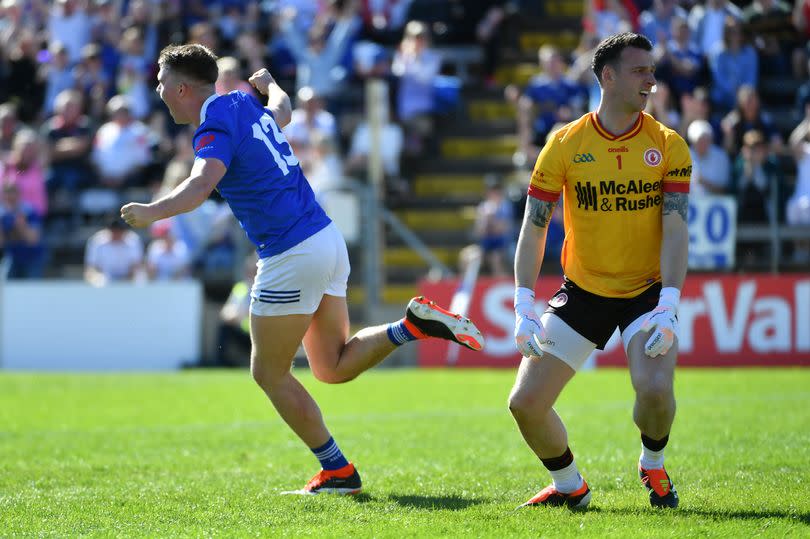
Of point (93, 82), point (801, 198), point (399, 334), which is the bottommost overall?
point (399, 334)

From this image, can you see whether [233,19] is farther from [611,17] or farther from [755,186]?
[755,186]

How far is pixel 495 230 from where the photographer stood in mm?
17953

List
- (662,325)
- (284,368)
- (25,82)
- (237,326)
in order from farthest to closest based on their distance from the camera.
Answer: (25,82)
(237,326)
(284,368)
(662,325)

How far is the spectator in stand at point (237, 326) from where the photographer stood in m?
18.0

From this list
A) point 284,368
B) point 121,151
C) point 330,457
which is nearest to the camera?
point 284,368

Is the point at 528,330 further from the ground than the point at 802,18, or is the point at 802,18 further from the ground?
the point at 802,18

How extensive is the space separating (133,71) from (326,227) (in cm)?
1493

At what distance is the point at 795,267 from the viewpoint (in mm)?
17094

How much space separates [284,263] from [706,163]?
1145cm

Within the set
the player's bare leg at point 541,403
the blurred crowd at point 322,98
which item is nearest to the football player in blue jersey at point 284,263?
the player's bare leg at point 541,403

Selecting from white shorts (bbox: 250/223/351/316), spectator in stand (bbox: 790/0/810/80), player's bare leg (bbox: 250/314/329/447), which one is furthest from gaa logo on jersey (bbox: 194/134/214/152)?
spectator in stand (bbox: 790/0/810/80)

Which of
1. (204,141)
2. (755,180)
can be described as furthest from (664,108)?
(204,141)

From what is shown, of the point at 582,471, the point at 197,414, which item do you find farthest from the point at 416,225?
the point at 582,471

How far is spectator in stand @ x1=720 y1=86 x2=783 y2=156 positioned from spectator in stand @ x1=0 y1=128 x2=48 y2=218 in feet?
33.8
